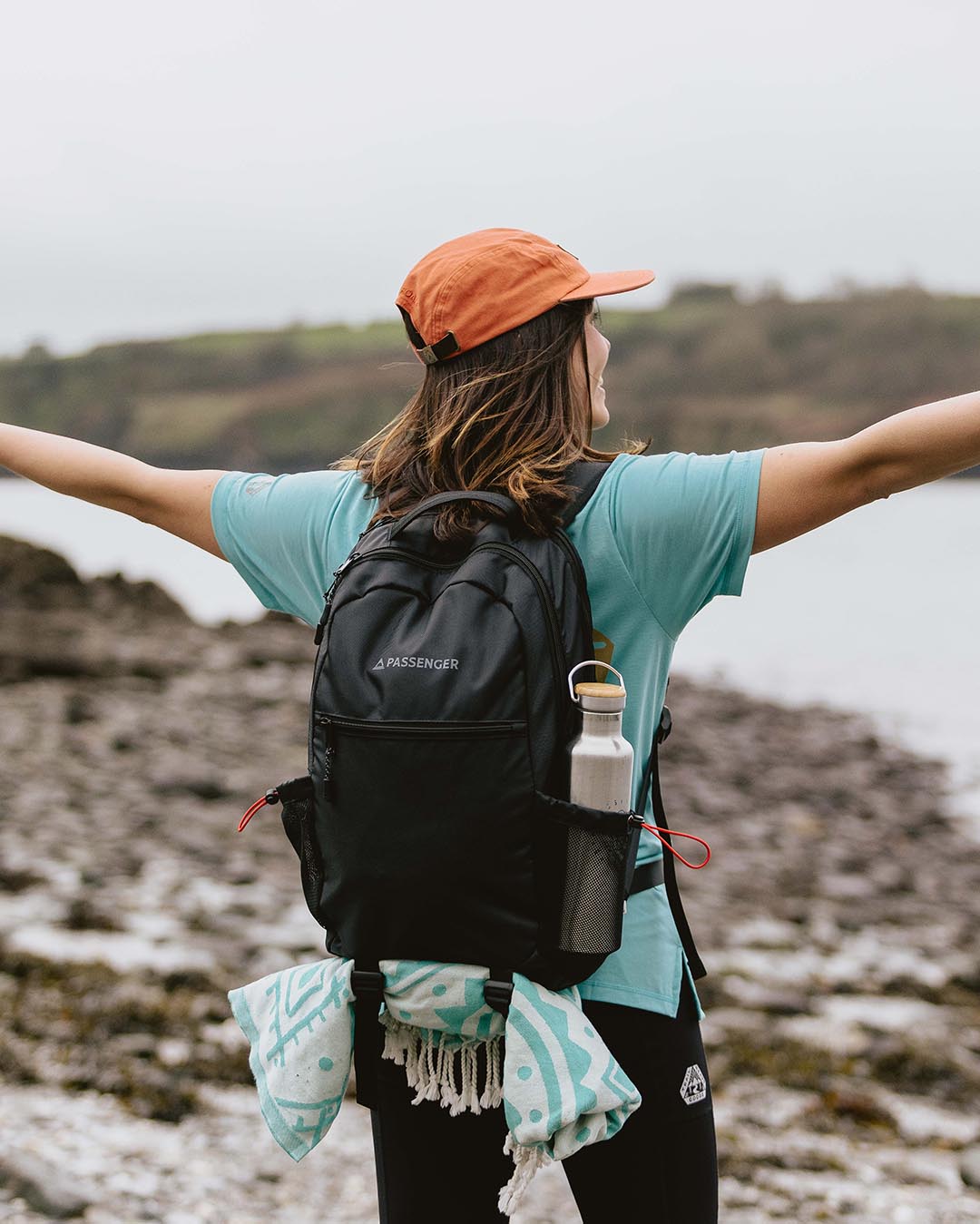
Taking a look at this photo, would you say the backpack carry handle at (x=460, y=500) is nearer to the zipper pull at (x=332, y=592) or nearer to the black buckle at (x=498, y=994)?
the zipper pull at (x=332, y=592)

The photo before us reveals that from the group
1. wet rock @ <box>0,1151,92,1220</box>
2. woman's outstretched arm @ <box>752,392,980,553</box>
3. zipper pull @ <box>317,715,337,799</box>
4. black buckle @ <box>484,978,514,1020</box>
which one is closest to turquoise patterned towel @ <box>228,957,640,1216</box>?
black buckle @ <box>484,978,514,1020</box>

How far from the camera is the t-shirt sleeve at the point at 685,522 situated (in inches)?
76.0

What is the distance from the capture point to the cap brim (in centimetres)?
216

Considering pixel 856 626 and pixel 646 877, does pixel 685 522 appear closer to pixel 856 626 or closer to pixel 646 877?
pixel 646 877

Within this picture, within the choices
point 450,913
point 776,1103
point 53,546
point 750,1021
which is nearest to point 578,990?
point 450,913

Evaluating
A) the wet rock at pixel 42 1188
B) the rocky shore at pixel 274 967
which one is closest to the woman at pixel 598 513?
the wet rock at pixel 42 1188

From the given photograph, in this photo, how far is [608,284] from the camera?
2.21m

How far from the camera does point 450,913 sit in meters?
1.92

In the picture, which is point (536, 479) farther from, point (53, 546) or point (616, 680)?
point (53, 546)

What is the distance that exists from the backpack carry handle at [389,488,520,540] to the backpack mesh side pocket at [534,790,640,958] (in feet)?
1.47

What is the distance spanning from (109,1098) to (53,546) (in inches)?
598

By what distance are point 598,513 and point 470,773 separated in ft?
1.49

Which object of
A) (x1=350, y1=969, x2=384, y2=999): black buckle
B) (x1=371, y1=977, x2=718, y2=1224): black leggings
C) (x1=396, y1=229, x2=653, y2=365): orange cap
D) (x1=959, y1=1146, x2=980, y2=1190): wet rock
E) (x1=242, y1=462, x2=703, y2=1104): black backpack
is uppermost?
(x1=396, y1=229, x2=653, y2=365): orange cap

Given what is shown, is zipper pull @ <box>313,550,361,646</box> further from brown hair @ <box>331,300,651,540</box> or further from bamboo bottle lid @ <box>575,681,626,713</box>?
bamboo bottle lid @ <box>575,681,626,713</box>
